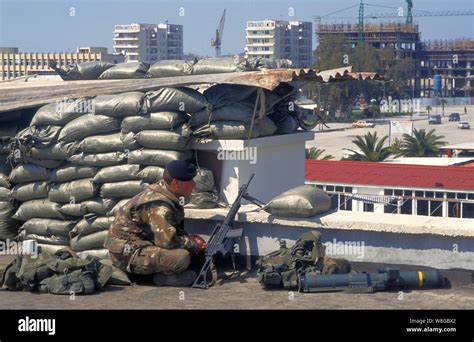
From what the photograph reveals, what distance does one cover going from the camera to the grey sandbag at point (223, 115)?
8.65 m

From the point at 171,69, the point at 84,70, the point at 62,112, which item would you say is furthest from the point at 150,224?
the point at 84,70

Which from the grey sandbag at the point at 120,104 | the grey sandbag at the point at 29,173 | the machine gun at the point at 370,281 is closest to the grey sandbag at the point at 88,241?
the grey sandbag at the point at 29,173

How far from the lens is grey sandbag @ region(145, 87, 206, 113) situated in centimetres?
862

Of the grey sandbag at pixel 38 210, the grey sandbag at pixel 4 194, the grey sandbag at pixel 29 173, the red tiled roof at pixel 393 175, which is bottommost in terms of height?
the red tiled roof at pixel 393 175

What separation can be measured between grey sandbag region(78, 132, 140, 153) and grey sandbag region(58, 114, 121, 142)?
0.06 metres

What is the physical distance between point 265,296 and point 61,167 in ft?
9.24

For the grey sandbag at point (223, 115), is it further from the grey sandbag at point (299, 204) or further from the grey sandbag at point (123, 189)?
the grey sandbag at point (299, 204)

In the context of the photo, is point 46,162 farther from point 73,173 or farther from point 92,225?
point 92,225

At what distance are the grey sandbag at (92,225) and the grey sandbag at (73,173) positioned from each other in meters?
0.43

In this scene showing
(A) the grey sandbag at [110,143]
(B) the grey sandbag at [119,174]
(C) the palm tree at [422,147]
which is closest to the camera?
(B) the grey sandbag at [119,174]

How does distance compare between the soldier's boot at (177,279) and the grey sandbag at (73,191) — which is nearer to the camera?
the soldier's boot at (177,279)

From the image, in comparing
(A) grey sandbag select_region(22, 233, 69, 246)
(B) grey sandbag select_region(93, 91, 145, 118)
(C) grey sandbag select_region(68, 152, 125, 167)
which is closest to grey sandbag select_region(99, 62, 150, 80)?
(B) grey sandbag select_region(93, 91, 145, 118)

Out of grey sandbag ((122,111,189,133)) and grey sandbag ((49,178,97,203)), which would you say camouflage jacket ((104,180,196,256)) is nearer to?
grey sandbag ((122,111,189,133))

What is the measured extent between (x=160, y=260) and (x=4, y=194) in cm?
268
